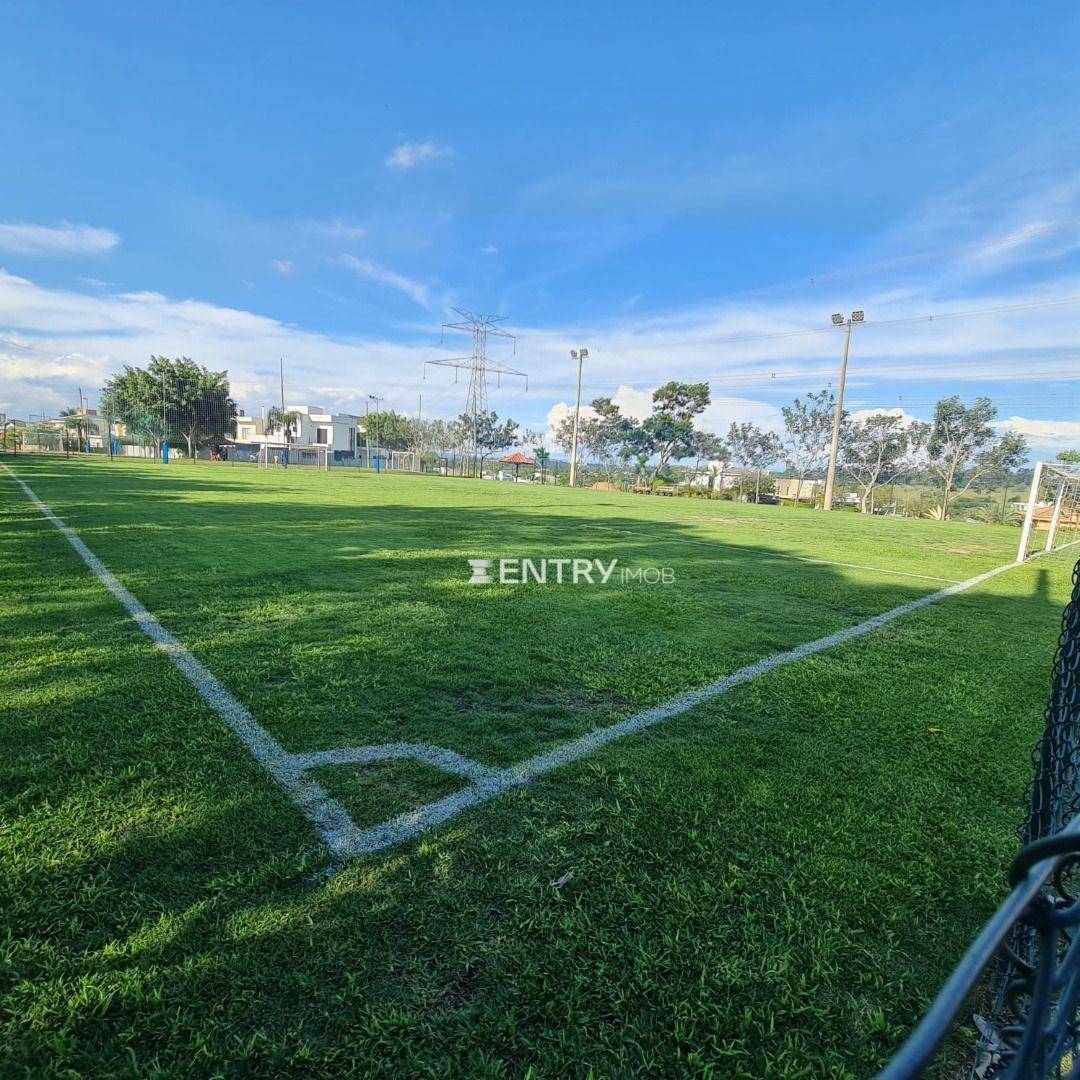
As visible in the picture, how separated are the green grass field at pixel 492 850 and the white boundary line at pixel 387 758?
6cm

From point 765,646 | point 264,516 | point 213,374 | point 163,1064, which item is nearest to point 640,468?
point 213,374

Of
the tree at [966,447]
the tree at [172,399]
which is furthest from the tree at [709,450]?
the tree at [172,399]

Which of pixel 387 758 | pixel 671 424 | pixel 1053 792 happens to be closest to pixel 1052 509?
pixel 1053 792

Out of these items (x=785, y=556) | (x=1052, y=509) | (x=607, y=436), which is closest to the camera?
(x=785, y=556)

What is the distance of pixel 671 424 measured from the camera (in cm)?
5188

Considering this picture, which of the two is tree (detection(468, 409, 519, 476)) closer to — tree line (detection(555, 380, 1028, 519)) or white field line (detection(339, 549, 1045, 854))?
tree line (detection(555, 380, 1028, 519))

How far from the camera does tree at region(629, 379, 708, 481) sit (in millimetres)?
51281

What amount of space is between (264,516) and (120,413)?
49333mm

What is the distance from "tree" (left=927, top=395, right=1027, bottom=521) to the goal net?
A: 1398 cm

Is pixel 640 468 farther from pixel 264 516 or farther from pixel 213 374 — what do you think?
pixel 264 516

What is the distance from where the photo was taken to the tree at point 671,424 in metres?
51.3

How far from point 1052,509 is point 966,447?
22.1m

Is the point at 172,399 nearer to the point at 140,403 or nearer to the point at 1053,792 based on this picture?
the point at 140,403

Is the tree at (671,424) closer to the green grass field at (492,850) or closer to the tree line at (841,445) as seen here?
the tree line at (841,445)
